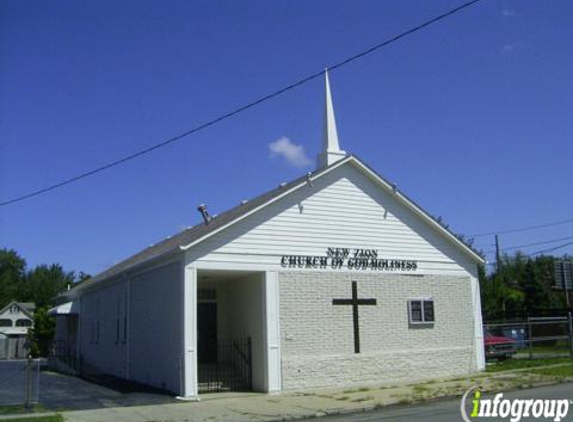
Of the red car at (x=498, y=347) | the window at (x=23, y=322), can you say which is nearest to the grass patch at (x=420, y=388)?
the red car at (x=498, y=347)

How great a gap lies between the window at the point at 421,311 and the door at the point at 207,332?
6.41m

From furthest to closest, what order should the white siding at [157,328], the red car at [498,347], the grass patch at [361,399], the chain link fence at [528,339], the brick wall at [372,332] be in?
the chain link fence at [528,339], the red car at [498,347], the brick wall at [372,332], the white siding at [157,328], the grass patch at [361,399]

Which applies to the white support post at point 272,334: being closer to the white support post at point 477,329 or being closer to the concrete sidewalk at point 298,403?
the concrete sidewalk at point 298,403

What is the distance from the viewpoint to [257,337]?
65.3 feet

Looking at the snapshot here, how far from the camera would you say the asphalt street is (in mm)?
12664

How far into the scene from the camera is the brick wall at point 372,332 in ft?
64.8

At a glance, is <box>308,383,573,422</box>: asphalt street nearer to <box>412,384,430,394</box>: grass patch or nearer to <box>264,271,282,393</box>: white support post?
<box>412,384,430,394</box>: grass patch

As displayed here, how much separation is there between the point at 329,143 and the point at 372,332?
6585mm

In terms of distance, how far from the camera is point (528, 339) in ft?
95.8

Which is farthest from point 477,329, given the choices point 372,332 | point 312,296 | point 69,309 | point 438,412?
point 69,309

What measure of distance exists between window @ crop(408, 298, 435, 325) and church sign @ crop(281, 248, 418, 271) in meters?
1.11

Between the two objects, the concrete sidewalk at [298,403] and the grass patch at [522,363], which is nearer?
the concrete sidewalk at [298,403]

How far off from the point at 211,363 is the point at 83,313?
Answer: 551 inches

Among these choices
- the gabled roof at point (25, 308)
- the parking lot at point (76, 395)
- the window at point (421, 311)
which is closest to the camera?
the parking lot at point (76, 395)
